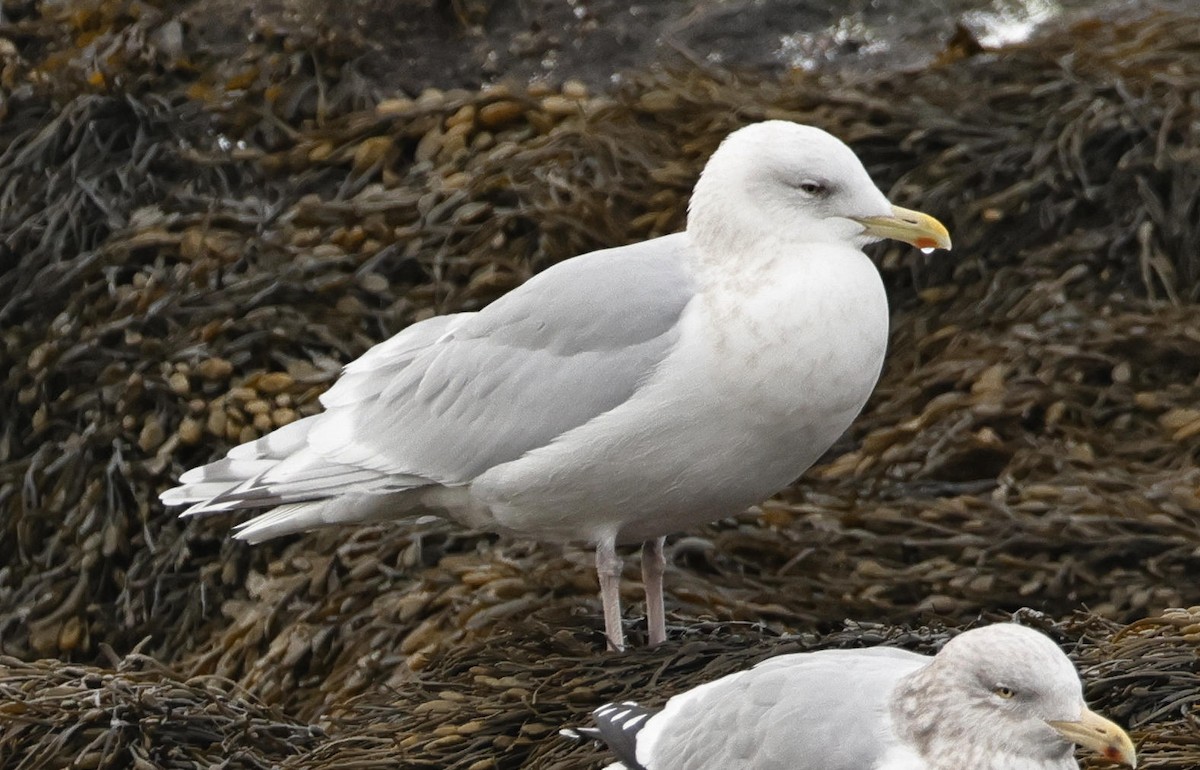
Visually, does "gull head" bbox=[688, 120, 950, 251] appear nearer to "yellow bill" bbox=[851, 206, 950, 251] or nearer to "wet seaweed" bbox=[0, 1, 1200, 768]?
"yellow bill" bbox=[851, 206, 950, 251]

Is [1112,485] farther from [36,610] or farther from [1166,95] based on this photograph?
[36,610]

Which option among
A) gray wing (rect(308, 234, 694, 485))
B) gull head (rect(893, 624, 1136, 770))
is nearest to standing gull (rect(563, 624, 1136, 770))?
gull head (rect(893, 624, 1136, 770))

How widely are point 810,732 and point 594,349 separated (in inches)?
49.7

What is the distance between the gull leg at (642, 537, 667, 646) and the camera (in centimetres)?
420

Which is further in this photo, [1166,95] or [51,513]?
[1166,95]

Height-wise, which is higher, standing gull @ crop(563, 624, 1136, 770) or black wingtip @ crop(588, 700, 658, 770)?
standing gull @ crop(563, 624, 1136, 770)

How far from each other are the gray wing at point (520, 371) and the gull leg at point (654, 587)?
0.42 meters

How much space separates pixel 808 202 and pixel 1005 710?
1.37 meters

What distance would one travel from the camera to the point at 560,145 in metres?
6.03

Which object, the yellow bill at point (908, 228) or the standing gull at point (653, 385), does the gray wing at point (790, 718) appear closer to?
the standing gull at point (653, 385)

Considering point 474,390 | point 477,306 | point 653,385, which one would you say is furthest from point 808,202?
point 477,306

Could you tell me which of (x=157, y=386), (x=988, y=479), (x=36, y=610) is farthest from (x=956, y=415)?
(x=36, y=610)

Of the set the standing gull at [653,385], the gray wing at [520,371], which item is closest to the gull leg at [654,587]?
the standing gull at [653,385]

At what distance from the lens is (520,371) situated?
419 cm
